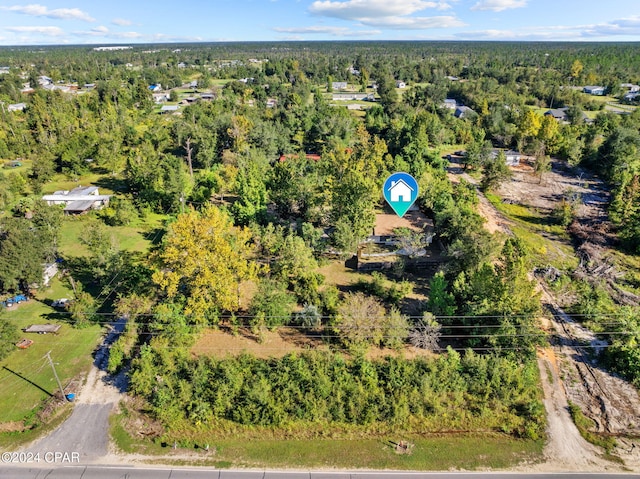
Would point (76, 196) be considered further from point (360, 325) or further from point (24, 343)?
point (360, 325)

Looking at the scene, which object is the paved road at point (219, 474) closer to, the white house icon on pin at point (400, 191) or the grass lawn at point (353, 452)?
the grass lawn at point (353, 452)

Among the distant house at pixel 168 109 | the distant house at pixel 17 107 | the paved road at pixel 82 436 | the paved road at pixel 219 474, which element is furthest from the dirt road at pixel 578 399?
the distant house at pixel 17 107

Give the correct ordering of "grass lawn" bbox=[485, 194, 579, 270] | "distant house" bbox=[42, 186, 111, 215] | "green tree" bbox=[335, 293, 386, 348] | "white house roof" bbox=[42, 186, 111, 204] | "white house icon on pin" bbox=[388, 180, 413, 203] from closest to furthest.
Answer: "green tree" bbox=[335, 293, 386, 348]
"white house icon on pin" bbox=[388, 180, 413, 203]
"grass lawn" bbox=[485, 194, 579, 270]
"distant house" bbox=[42, 186, 111, 215]
"white house roof" bbox=[42, 186, 111, 204]

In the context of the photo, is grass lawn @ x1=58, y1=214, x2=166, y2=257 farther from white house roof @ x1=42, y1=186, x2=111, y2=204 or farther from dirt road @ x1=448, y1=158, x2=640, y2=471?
dirt road @ x1=448, y1=158, x2=640, y2=471

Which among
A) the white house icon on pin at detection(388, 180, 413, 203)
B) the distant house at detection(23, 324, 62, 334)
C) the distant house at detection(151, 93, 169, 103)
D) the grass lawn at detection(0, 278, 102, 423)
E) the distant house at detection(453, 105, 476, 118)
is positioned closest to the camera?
the grass lawn at detection(0, 278, 102, 423)

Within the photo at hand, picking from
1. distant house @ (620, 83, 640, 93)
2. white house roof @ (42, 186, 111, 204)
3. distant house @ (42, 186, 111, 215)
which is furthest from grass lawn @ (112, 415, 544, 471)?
distant house @ (620, 83, 640, 93)

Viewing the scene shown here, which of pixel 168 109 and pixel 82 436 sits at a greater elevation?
pixel 168 109

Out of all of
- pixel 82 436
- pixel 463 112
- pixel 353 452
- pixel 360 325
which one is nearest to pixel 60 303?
pixel 82 436
